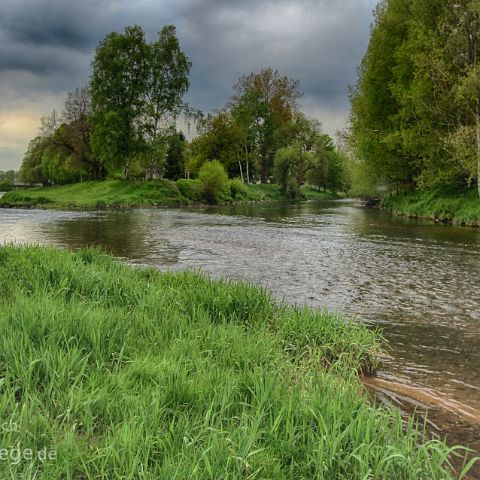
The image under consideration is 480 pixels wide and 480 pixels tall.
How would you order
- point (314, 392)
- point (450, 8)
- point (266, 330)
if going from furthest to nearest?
point (450, 8) → point (266, 330) → point (314, 392)

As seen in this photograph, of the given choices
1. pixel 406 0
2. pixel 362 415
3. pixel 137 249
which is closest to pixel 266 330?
pixel 362 415

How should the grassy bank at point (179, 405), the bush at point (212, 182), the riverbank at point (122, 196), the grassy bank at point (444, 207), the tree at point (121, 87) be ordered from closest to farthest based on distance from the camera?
the grassy bank at point (179, 405) < the grassy bank at point (444, 207) < the riverbank at point (122, 196) < the tree at point (121, 87) < the bush at point (212, 182)

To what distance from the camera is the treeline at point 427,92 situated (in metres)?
26.1

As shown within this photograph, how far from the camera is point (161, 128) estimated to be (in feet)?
201

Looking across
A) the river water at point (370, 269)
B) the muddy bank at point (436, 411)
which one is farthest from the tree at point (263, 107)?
the muddy bank at point (436, 411)

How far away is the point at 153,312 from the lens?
636 cm

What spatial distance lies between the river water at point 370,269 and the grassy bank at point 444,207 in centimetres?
166

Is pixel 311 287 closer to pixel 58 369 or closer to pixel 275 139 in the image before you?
pixel 58 369

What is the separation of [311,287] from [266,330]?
5284 millimetres

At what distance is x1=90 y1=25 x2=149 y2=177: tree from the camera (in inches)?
2299

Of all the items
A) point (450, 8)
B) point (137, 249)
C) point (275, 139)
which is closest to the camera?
point (137, 249)

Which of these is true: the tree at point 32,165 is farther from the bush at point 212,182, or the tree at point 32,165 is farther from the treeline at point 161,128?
the bush at point 212,182

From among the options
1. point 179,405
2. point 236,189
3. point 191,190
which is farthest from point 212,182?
point 179,405

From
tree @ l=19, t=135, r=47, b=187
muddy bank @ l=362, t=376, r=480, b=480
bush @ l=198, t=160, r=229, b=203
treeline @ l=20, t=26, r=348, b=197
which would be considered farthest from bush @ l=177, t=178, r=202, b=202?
muddy bank @ l=362, t=376, r=480, b=480
